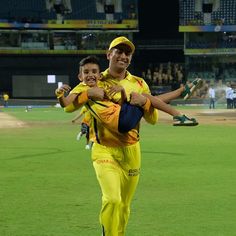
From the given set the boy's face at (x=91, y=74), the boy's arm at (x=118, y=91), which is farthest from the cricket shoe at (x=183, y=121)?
the boy's face at (x=91, y=74)

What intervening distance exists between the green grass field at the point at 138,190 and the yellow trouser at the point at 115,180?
56.8 inches

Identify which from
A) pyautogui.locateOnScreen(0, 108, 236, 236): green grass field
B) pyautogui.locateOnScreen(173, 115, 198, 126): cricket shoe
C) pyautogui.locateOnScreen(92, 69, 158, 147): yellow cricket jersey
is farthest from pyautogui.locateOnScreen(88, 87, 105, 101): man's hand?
pyautogui.locateOnScreen(0, 108, 236, 236): green grass field

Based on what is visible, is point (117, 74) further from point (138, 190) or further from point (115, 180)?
point (138, 190)

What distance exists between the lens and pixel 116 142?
6.42 meters

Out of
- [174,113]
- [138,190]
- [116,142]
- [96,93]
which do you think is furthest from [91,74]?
[138,190]

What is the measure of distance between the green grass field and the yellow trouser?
1443mm

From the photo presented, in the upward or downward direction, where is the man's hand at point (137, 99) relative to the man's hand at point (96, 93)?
downward

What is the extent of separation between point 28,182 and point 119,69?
6.54 m

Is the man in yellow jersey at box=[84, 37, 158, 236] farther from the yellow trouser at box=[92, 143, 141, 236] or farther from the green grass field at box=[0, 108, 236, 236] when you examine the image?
the green grass field at box=[0, 108, 236, 236]

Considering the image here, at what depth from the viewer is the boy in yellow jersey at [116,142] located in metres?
6.24

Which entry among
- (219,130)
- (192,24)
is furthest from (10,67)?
(219,130)

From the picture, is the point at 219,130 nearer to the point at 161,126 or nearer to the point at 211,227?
the point at 161,126

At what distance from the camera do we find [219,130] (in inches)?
1100

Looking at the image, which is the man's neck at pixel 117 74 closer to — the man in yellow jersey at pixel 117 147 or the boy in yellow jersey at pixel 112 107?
the man in yellow jersey at pixel 117 147
